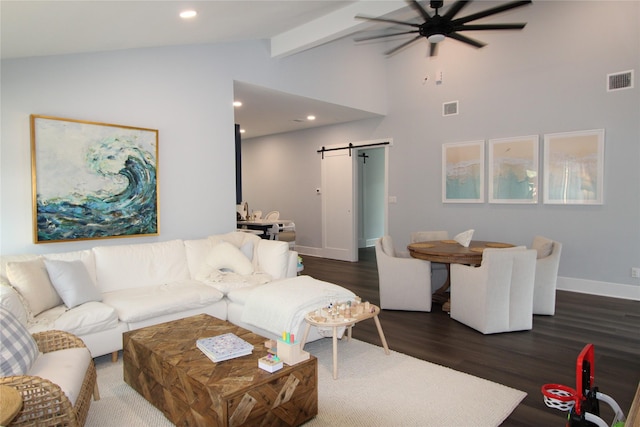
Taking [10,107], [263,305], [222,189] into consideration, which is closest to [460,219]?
[222,189]

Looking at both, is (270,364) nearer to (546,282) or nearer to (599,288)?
(546,282)

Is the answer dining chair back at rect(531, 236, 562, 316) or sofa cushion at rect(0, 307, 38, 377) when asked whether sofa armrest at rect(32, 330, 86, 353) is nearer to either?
sofa cushion at rect(0, 307, 38, 377)

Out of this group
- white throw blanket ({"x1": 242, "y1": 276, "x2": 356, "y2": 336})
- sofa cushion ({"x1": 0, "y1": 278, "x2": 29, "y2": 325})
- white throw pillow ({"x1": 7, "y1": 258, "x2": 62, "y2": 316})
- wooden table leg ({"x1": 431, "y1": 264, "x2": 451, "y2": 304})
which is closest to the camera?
sofa cushion ({"x1": 0, "y1": 278, "x2": 29, "y2": 325})

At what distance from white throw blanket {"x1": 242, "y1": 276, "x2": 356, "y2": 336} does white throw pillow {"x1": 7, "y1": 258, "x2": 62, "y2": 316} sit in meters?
1.48

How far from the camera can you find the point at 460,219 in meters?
6.47

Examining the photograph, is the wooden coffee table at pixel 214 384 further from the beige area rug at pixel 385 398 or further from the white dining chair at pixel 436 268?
the white dining chair at pixel 436 268

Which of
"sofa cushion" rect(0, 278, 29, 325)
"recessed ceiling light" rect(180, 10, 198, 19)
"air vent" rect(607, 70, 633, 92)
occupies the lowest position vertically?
"sofa cushion" rect(0, 278, 29, 325)

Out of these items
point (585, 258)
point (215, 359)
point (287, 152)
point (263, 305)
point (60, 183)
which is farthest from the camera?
point (287, 152)

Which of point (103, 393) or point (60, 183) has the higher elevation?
point (60, 183)

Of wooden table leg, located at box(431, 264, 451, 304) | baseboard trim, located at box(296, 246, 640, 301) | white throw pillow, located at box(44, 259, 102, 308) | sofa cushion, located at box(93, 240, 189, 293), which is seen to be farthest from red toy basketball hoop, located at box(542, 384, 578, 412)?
baseboard trim, located at box(296, 246, 640, 301)

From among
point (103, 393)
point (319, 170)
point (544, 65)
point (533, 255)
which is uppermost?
point (544, 65)

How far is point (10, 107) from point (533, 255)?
4728 mm

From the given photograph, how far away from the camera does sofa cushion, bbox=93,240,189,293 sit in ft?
12.1

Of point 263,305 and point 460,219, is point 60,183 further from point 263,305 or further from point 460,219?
point 460,219
